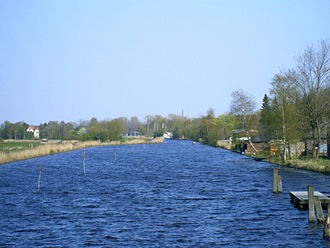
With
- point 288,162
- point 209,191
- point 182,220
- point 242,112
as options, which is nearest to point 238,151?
point 242,112

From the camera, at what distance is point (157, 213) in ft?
79.3

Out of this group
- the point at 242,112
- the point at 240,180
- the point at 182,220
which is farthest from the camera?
the point at 242,112

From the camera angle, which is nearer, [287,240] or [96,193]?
[287,240]

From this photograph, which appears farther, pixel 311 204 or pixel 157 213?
pixel 157 213

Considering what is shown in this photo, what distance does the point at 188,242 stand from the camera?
59.7 feet

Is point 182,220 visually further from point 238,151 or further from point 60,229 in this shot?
point 238,151

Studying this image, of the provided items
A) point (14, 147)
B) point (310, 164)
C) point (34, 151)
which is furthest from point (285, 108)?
point (14, 147)

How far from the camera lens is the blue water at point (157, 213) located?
18.7 metres

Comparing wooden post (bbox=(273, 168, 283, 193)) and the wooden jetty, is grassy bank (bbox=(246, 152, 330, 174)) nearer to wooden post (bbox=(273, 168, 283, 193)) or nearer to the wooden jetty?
wooden post (bbox=(273, 168, 283, 193))

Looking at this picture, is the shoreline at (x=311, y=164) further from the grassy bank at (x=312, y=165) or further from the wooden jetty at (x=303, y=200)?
the wooden jetty at (x=303, y=200)

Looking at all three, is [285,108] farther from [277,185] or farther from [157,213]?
[157,213]

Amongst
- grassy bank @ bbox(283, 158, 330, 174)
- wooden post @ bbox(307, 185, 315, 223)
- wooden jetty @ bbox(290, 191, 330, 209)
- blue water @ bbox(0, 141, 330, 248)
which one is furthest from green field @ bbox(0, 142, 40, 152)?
wooden post @ bbox(307, 185, 315, 223)

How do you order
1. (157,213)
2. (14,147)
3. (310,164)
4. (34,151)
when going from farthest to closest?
(14,147) → (34,151) → (310,164) → (157,213)

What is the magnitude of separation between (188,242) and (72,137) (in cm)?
12185
